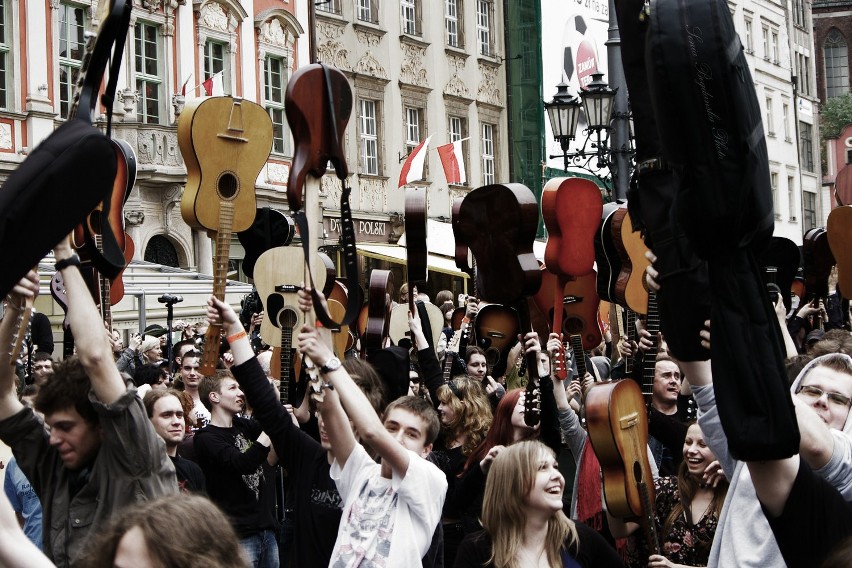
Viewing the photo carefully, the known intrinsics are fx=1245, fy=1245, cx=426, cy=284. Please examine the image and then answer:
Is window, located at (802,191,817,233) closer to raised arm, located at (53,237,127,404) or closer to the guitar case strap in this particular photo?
the guitar case strap

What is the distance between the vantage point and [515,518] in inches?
183

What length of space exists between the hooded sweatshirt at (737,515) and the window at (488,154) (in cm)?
3076

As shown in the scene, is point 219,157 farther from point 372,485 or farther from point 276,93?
point 276,93

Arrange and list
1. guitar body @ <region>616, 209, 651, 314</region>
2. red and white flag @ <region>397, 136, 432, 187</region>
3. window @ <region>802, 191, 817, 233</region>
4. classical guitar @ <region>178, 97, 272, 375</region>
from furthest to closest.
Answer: window @ <region>802, 191, 817, 233</region>, red and white flag @ <region>397, 136, 432, 187</region>, guitar body @ <region>616, 209, 651, 314</region>, classical guitar @ <region>178, 97, 272, 375</region>

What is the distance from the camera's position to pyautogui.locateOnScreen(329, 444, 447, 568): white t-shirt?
14.4 feet

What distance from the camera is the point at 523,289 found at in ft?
22.7

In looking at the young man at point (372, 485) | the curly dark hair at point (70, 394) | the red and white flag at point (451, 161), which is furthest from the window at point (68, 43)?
the curly dark hair at point (70, 394)

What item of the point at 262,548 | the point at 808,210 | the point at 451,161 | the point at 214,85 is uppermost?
the point at 214,85

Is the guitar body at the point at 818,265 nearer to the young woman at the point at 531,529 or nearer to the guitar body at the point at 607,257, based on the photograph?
the guitar body at the point at 607,257

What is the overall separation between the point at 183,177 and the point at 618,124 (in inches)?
469

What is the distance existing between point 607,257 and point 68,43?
17.9m

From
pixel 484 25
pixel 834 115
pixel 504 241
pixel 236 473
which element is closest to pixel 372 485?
pixel 236 473

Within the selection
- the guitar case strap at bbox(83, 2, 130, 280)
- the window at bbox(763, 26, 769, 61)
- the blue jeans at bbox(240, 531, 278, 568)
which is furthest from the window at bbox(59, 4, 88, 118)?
the window at bbox(763, 26, 769, 61)

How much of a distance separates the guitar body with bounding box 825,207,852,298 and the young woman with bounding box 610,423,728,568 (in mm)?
4768
